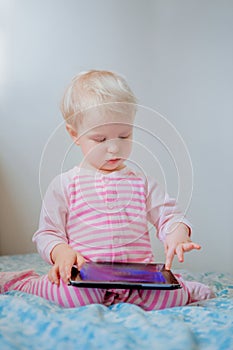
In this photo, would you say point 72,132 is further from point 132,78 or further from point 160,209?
point 132,78

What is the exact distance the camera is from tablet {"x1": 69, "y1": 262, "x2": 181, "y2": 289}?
2.49ft

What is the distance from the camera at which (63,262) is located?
842mm

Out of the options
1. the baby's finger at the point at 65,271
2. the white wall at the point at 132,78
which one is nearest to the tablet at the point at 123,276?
the baby's finger at the point at 65,271

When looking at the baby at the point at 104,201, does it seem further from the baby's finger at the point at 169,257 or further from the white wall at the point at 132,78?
the white wall at the point at 132,78

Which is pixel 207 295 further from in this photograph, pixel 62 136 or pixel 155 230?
pixel 62 136

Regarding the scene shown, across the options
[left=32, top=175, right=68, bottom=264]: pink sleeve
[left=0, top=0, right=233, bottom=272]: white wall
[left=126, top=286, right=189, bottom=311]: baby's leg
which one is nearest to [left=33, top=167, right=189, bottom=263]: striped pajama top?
[left=32, top=175, right=68, bottom=264]: pink sleeve

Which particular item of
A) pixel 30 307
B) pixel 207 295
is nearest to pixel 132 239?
pixel 207 295

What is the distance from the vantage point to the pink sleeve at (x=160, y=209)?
969 mm

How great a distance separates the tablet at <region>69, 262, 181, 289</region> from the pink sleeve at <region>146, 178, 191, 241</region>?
10cm

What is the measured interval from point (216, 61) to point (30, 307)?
1168 mm

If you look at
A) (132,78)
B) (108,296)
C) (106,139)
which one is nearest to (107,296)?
(108,296)

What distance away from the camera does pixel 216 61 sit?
1.59 meters

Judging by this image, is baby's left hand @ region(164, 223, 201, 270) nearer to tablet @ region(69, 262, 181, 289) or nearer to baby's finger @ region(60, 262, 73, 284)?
tablet @ region(69, 262, 181, 289)

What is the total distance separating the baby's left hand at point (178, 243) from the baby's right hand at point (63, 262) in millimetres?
166
